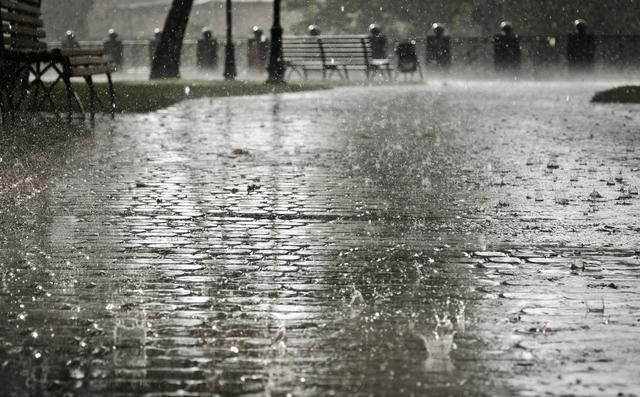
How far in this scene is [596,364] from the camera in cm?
376

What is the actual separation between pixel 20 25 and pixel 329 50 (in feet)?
62.0

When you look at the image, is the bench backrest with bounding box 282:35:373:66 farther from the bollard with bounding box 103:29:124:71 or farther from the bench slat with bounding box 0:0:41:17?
the bench slat with bounding box 0:0:41:17

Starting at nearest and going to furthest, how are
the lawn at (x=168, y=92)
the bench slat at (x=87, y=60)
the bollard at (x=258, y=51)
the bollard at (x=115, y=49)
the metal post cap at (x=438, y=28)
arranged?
the bench slat at (x=87, y=60)
the lawn at (x=168, y=92)
the metal post cap at (x=438, y=28)
the bollard at (x=258, y=51)
the bollard at (x=115, y=49)

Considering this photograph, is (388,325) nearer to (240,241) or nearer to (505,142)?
(240,241)

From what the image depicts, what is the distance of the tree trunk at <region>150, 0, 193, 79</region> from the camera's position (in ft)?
97.1

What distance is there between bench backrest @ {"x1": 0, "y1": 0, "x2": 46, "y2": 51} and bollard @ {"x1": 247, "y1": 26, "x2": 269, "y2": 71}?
27.3 m

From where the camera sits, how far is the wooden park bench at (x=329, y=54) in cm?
3216

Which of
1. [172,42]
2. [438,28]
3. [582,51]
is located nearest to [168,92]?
[172,42]

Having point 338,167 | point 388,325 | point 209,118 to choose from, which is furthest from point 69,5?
point 388,325

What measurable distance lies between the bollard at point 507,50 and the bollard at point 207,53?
10142 millimetres

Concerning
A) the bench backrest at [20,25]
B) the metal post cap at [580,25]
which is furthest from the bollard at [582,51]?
the bench backrest at [20,25]

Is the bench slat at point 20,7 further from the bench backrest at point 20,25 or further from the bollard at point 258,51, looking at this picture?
the bollard at point 258,51

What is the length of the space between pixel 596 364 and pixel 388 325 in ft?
2.64

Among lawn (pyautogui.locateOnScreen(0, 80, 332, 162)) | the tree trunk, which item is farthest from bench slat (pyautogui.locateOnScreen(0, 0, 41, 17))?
the tree trunk
